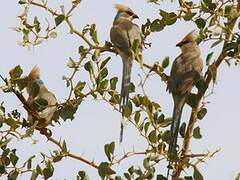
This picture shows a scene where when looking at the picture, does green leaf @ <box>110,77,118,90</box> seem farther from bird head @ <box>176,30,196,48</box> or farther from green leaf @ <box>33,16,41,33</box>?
bird head @ <box>176,30,196,48</box>

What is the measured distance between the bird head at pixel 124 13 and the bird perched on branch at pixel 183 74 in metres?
0.92

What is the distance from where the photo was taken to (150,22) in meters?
3.06

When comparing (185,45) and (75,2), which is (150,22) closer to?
(75,2)

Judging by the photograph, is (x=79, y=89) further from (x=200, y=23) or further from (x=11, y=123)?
(x=200, y=23)

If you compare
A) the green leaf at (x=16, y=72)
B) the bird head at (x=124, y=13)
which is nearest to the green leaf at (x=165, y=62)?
the green leaf at (x=16, y=72)

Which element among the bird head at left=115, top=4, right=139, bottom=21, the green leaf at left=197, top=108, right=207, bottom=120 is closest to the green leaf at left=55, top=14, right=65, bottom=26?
the green leaf at left=197, top=108, right=207, bottom=120

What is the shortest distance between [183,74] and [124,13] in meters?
1.45

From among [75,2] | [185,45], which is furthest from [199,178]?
[185,45]

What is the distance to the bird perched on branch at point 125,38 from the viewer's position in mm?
3227

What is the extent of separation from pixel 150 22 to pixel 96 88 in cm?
46

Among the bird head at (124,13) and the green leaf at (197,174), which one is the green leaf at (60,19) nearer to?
the green leaf at (197,174)

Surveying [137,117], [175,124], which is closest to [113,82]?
[137,117]

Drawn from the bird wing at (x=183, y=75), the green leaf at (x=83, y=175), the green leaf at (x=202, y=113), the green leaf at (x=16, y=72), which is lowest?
the green leaf at (x=83, y=175)

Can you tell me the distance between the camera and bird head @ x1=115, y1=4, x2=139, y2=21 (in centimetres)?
483
